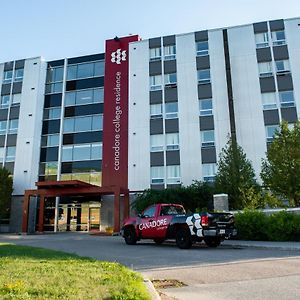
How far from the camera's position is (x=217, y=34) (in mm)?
35750

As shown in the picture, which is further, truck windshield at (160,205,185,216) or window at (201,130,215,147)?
window at (201,130,215,147)

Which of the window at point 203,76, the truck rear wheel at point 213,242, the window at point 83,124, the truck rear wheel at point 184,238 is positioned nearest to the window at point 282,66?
the window at point 203,76

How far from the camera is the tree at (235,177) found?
81.5 ft

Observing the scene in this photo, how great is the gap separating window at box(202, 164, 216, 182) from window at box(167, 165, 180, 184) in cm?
233

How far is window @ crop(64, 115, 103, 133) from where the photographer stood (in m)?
36.0

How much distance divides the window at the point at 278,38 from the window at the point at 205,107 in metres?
8.27

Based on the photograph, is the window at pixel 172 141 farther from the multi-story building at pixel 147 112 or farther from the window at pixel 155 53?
the window at pixel 155 53

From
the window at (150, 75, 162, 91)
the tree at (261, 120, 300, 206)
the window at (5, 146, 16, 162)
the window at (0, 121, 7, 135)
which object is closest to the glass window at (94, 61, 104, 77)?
the window at (150, 75, 162, 91)

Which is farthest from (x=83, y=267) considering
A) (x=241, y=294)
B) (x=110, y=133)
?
(x=110, y=133)

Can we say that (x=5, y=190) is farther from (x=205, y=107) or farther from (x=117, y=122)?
(x=205, y=107)

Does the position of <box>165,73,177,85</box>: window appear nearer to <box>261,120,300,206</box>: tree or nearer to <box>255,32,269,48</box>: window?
<box>255,32,269,48</box>: window

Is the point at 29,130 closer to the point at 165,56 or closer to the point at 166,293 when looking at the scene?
the point at 165,56

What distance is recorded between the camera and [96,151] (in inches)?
1383

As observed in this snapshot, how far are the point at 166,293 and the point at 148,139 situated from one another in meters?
28.0
